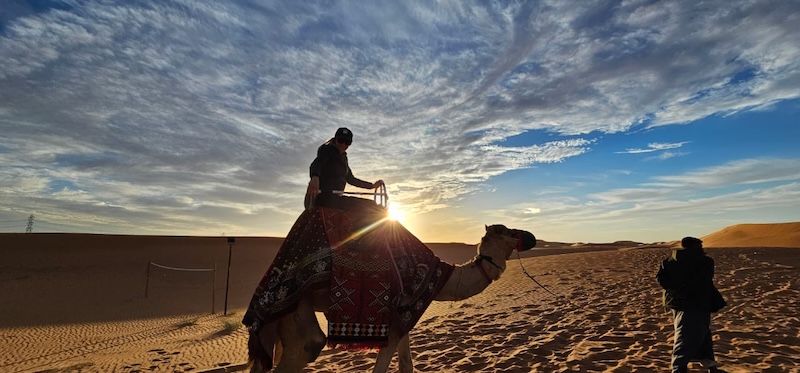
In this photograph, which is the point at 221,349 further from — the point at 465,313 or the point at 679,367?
the point at 679,367

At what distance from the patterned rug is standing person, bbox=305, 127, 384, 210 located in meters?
0.12

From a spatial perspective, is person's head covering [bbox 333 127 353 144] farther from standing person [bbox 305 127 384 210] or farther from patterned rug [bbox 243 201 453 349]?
patterned rug [bbox 243 201 453 349]

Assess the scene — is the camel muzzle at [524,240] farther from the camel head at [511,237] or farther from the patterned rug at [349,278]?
the patterned rug at [349,278]

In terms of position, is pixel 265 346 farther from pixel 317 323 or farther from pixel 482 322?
pixel 482 322

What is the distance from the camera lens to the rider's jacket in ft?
15.7

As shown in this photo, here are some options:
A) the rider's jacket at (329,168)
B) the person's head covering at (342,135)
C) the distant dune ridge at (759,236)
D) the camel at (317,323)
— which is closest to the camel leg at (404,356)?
the camel at (317,323)

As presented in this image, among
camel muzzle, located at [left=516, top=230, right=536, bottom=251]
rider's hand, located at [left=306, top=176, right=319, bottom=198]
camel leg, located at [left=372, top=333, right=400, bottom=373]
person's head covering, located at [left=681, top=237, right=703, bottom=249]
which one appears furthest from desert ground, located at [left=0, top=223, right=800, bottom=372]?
rider's hand, located at [left=306, top=176, right=319, bottom=198]

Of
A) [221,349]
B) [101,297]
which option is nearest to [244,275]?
[101,297]

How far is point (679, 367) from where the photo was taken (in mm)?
5855

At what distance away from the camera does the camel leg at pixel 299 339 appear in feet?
13.8

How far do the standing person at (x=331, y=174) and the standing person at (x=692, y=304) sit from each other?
4.48 metres

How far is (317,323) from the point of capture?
448 centimetres

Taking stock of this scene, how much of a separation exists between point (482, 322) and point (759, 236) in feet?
162

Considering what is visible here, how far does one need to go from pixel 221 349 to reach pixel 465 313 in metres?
6.82
